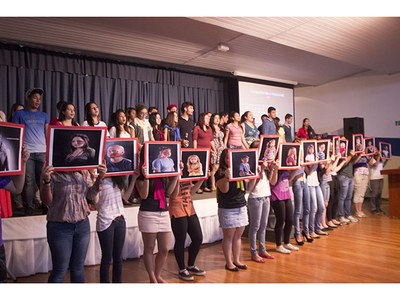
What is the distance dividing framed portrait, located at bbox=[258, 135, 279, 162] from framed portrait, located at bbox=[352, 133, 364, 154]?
1.85m

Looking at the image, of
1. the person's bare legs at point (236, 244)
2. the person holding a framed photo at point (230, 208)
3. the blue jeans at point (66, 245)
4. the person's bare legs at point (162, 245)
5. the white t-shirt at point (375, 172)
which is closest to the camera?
the blue jeans at point (66, 245)

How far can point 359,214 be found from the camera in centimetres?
499

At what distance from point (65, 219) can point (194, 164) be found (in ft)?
3.40

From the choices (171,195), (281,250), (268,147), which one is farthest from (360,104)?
(171,195)

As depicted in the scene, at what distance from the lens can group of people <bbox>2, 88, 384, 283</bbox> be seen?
198 cm

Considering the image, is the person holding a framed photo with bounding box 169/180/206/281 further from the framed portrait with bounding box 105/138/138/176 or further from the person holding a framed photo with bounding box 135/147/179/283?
the framed portrait with bounding box 105/138/138/176

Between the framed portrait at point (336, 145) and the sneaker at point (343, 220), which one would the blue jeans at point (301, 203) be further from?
the sneaker at point (343, 220)

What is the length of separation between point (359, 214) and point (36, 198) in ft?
13.7

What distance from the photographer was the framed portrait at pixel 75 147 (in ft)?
6.47

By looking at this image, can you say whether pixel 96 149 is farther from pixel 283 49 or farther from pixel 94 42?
pixel 283 49

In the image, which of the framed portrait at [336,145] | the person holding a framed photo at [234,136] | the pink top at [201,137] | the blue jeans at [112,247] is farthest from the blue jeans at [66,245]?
the framed portrait at [336,145]

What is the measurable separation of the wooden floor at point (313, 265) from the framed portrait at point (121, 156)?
0.82 metres

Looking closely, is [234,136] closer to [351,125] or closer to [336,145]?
[336,145]
